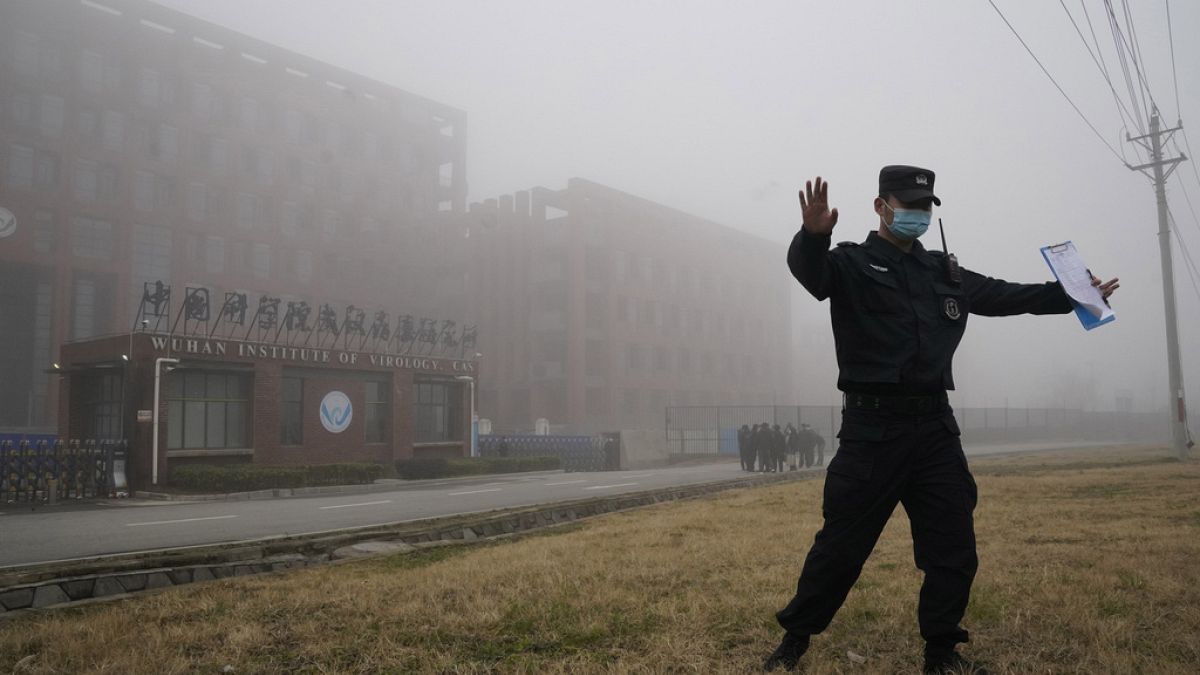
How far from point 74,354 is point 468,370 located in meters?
13.9

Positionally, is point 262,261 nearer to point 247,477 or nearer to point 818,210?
point 247,477

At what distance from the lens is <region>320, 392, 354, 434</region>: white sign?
97.8ft

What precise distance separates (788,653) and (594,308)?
61015 millimetres

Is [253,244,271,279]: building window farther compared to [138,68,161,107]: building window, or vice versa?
[253,244,271,279]: building window

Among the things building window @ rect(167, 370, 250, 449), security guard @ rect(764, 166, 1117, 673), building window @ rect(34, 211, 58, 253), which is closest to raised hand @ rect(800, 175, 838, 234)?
security guard @ rect(764, 166, 1117, 673)

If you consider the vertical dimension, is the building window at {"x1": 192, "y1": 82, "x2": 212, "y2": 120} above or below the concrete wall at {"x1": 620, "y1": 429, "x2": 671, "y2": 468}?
above

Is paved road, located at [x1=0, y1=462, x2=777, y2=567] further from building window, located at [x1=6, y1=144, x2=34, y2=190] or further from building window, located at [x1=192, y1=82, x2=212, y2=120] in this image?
building window, located at [x1=192, y1=82, x2=212, y2=120]

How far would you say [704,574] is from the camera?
6047 mm

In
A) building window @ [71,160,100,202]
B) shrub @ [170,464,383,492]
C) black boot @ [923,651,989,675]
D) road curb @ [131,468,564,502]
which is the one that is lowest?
road curb @ [131,468,564,502]

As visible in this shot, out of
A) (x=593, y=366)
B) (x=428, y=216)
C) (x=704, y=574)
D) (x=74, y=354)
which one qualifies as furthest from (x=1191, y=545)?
(x=428, y=216)

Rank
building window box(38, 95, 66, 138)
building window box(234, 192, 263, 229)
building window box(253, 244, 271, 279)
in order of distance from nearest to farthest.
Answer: building window box(38, 95, 66, 138)
building window box(234, 192, 263, 229)
building window box(253, 244, 271, 279)

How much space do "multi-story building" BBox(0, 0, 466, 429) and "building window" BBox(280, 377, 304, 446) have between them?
2554 centimetres

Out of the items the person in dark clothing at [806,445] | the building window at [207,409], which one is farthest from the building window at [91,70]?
the person in dark clothing at [806,445]

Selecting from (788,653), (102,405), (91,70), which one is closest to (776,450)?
(102,405)
